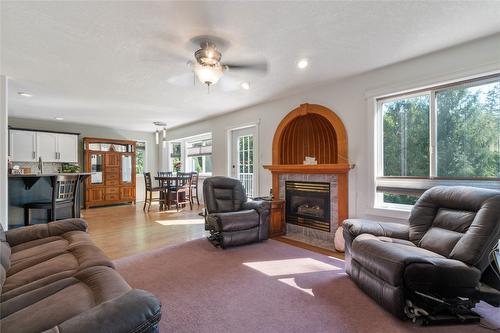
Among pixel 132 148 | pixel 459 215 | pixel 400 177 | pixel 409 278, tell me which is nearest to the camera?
pixel 409 278

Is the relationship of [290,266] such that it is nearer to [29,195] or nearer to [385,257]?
[385,257]

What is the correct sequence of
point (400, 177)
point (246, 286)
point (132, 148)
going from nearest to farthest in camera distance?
point (246, 286) < point (400, 177) < point (132, 148)

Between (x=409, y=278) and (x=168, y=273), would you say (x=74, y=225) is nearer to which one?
(x=168, y=273)

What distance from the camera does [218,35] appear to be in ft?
7.63

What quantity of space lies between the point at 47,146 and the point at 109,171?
1583mm

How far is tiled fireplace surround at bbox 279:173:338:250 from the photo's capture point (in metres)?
3.70

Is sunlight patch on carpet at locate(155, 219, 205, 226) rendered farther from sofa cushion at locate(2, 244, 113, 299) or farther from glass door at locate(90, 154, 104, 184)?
glass door at locate(90, 154, 104, 184)

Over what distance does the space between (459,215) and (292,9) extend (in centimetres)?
227

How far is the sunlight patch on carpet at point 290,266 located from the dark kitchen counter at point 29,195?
3.49m

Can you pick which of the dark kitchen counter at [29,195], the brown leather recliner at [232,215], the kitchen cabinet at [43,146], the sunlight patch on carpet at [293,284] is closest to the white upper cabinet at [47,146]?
the kitchen cabinet at [43,146]

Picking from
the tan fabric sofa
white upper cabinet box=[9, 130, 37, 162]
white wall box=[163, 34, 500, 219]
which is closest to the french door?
white wall box=[163, 34, 500, 219]

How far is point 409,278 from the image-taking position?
1.74 meters

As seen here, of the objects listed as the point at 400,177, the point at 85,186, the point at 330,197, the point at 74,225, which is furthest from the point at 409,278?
the point at 85,186

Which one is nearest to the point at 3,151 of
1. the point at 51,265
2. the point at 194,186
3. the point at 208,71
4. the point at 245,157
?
the point at 51,265
